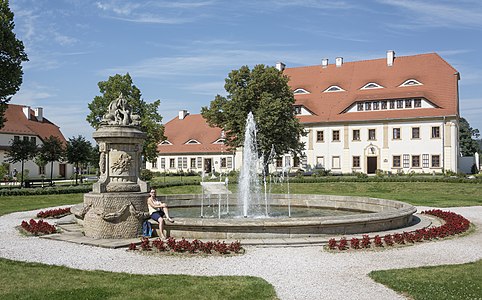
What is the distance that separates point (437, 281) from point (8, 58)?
29942 mm

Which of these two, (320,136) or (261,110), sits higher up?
(261,110)

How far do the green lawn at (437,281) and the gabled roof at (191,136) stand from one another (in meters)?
51.0

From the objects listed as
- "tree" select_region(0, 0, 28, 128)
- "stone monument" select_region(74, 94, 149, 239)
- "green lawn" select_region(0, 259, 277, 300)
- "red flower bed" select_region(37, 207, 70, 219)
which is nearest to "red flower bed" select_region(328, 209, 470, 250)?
"green lawn" select_region(0, 259, 277, 300)

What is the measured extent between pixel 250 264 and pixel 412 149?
43.4 m

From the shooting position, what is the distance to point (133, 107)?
43.1 metres

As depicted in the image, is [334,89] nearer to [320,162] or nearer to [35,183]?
[320,162]

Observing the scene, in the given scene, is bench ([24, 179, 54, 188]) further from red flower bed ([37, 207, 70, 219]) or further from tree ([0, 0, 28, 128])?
red flower bed ([37, 207, 70, 219])

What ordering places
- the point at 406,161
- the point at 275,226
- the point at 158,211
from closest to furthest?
1. the point at 275,226
2. the point at 158,211
3. the point at 406,161

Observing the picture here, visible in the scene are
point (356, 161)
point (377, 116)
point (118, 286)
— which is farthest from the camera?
point (356, 161)

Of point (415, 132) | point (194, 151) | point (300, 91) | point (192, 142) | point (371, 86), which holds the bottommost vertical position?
point (194, 151)

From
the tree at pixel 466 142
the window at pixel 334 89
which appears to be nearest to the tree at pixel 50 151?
the window at pixel 334 89

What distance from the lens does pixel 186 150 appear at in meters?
62.5

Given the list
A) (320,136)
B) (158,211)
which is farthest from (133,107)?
(158,211)

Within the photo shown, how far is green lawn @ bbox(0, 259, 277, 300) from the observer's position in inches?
284
